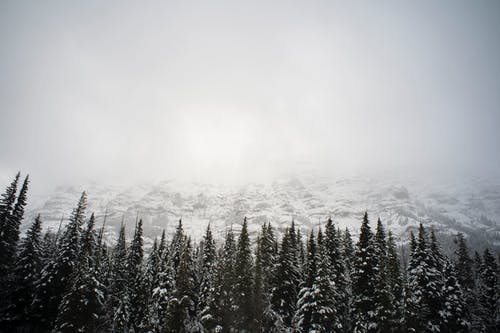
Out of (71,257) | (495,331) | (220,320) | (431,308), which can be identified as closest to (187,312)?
(220,320)

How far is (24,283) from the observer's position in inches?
2084

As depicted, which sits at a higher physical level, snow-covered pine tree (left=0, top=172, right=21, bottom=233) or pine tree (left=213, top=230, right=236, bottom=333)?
snow-covered pine tree (left=0, top=172, right=21, bottom=233)

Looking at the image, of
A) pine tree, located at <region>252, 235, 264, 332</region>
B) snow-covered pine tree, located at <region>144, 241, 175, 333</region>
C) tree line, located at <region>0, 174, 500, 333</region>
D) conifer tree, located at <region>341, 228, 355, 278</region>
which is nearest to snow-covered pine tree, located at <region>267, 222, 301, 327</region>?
tree line, located at <region>0, 174, 500, 333</region>

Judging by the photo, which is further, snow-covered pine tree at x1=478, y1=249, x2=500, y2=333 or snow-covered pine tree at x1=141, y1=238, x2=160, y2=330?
snow-covered pine tree at x1=478, y1=249, x2=500, y2=333

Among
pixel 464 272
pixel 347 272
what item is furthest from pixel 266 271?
pixel 464 272

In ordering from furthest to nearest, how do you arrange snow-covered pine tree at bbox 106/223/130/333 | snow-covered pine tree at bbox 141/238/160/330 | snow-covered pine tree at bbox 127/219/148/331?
snow-covered pine tree at bbox 106/223/130/333 → snow-covered pine tree at bbox 127/219/148/331 → snow-covered pine tree at bbox 141/238/160/330

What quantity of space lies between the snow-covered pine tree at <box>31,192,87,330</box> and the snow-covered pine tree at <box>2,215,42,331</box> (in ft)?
6.29

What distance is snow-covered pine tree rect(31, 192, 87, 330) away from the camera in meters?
48.0

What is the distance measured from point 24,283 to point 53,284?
815cm

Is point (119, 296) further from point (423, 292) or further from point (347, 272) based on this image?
point (423, 292)

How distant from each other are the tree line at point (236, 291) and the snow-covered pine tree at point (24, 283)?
14 cm

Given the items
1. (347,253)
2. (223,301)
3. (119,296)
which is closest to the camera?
(223,301)

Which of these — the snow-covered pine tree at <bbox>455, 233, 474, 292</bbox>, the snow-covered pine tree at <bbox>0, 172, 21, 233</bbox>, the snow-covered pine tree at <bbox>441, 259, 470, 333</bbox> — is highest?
the snow-covered pine tree at <bbox>0, 172, 21, 233</bbox>

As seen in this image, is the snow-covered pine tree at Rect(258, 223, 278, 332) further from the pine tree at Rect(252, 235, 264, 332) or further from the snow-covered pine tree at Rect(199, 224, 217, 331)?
the snow-covered pine tree at Rect(199, 224, 217, 331)
